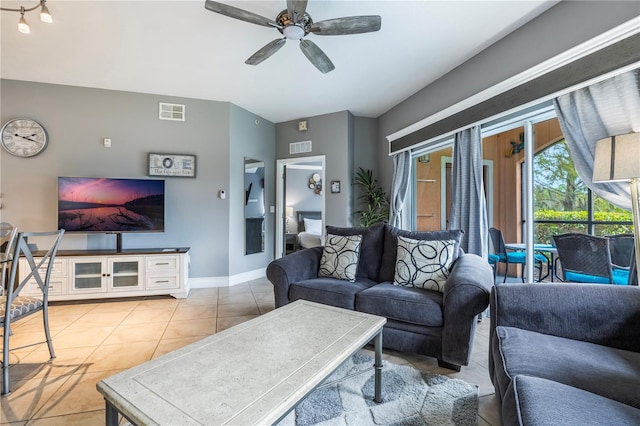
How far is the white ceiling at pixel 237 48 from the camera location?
2.38 meters

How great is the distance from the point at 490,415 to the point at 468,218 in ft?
6.42

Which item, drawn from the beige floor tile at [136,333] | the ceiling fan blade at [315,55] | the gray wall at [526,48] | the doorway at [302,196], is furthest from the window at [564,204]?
the doorway at [302,196]

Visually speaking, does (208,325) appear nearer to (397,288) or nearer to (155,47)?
(397,288)

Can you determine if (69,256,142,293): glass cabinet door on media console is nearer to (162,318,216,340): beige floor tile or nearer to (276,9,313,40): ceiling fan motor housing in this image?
(162,318,216,340): beige floor tile

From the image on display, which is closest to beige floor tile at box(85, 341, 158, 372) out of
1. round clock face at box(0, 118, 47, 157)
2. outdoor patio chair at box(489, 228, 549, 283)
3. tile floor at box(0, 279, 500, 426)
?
tile floor at box(0, 279, 500, 426)

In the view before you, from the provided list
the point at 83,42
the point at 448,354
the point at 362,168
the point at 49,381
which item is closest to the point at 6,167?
the point at 83,42

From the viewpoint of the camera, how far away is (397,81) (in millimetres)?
3709

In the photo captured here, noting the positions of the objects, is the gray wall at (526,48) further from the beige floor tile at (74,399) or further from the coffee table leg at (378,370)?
the beige floor tile at (74,399)

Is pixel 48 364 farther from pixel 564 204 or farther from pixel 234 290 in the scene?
pixel 564 204

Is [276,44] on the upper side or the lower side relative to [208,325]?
upper

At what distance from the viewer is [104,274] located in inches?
139

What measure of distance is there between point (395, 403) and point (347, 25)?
2528mm

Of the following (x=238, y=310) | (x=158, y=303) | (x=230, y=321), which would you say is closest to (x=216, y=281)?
(x=158, y=303)

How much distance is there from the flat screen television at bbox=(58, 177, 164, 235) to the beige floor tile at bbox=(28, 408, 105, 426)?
8.53 ft
